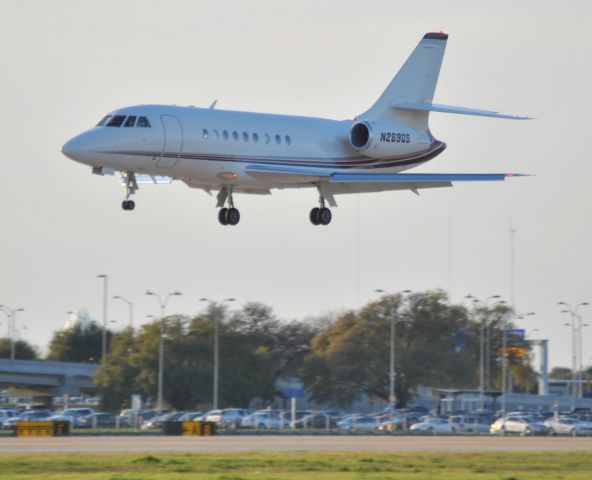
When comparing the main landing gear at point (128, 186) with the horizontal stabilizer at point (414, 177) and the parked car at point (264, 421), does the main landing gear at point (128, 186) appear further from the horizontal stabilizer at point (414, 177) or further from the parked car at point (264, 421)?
the parked car at point (264, 421)

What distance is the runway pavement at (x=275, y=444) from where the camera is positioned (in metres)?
53.7

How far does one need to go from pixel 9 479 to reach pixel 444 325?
7792cm

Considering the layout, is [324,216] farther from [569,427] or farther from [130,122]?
[569,427]

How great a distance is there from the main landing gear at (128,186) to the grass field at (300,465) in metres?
8.28

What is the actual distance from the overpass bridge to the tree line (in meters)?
10.9

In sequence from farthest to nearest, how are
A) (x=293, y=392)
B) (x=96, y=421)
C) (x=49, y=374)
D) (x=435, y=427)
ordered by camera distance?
(x=49, y=374) → (x=293, y=392) → (x=96, y=421) → (x=435, y=427)

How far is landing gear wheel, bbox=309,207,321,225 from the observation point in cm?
5581

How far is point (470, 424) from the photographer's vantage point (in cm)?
7912

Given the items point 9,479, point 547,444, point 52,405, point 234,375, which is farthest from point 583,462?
point 52,405

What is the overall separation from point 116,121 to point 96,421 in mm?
35605

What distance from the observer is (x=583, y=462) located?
47281mm

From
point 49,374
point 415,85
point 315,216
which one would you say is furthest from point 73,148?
point 49,374

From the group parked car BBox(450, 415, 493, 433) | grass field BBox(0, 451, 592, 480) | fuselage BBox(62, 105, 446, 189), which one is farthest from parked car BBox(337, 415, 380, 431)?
grass field BBox(0, 451, 592, 480)

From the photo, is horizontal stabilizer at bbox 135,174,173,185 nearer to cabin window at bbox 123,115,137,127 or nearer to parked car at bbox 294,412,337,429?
cabin window at bbox 123,115,137,127
